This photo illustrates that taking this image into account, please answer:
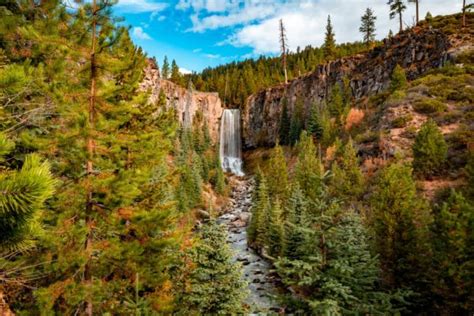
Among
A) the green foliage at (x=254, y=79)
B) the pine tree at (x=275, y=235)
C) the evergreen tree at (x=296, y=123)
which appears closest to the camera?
the pine tree at (x=275, y=235)

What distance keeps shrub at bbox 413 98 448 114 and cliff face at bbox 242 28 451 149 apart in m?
12.1

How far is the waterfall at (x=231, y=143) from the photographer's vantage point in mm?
74481

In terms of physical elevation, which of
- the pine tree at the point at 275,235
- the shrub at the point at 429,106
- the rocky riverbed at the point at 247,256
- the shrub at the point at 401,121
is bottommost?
the rocky riverbed at the point at 247,256

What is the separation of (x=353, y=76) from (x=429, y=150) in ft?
122

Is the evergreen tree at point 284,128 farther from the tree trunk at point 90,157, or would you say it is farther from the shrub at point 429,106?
the tree trunk at point 90,157

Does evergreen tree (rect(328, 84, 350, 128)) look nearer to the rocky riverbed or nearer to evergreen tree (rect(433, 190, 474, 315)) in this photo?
the rocky riverbed

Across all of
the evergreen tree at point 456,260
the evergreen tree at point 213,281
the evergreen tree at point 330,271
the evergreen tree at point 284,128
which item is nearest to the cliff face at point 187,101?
the evergreen tree at point 284,128

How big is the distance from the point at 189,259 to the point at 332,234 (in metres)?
7.14

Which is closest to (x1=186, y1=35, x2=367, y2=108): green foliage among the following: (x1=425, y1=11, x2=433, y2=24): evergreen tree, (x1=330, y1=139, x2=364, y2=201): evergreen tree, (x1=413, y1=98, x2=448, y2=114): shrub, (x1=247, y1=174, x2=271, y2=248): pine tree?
(x1=425, y1=11, x2=433, y2=24): evergreen tree

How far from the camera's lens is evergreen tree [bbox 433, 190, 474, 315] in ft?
34.7

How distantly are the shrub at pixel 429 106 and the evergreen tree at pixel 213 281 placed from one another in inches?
1111

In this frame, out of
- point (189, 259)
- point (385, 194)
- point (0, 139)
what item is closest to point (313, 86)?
point (385, 194)

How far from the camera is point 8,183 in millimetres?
2373

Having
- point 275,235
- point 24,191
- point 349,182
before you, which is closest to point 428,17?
point 349,182
